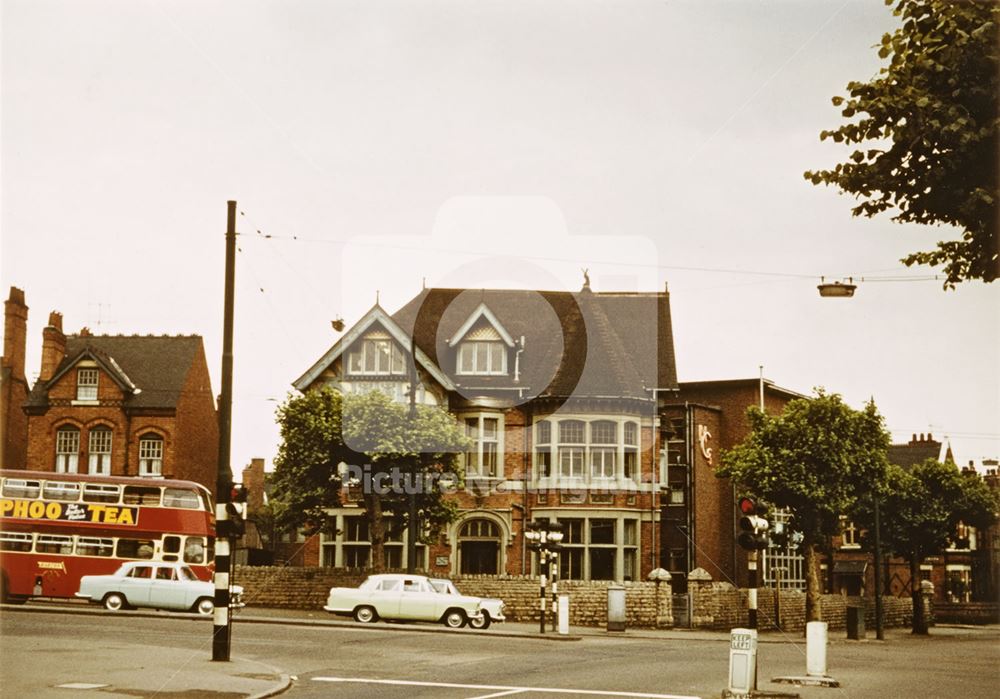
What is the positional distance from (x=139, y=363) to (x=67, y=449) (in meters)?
5.28

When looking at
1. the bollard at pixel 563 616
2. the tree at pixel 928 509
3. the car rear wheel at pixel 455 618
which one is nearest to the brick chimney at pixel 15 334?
the car rear wheel at pixel 455 618

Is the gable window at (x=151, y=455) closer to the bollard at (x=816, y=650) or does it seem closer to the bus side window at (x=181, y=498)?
the bus side window at (x=181, y=498)

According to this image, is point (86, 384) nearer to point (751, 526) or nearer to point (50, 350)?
point (50, 350)

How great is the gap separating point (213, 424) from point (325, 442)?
922 inches

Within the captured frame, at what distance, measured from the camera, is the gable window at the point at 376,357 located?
49.2 m

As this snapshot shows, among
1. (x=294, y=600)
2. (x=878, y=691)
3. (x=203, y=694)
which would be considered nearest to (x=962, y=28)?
(x=878, y=691)

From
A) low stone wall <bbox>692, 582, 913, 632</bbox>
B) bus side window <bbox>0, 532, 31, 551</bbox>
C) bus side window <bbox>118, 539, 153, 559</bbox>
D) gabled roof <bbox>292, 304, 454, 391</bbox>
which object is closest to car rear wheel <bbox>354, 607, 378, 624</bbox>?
bus side window <bbox>118, 539, 153, 559</bbox>

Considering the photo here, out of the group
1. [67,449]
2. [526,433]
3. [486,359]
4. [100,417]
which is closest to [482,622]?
[526,433]

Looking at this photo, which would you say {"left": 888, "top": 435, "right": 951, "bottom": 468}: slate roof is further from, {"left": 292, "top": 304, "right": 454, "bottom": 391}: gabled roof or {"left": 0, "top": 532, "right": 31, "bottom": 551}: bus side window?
{"left": 0, "top": 532, "right": 31, "bottom": 551}: bus side window

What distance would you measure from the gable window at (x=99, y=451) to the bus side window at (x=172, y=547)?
16.8 metres

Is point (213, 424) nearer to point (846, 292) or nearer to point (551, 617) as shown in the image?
point (551, 617)

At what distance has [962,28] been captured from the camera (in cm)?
1454

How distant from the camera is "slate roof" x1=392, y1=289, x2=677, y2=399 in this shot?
1964 inches

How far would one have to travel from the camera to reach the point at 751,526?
21.0 meters
